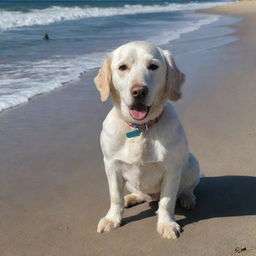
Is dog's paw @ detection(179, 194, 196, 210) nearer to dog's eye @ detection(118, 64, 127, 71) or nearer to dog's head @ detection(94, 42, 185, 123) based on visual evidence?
dog's head @ detection(94, 42, 185, 123)

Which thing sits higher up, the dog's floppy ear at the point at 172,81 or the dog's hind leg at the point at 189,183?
the dog's floppy ear at the point at 172,81

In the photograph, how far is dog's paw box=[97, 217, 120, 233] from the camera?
119 inches

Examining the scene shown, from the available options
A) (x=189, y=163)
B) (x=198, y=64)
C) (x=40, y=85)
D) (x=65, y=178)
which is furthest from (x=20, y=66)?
(x=189, y=163)

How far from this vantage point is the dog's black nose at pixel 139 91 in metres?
2.67

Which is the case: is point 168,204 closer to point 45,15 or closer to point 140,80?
point 140,80

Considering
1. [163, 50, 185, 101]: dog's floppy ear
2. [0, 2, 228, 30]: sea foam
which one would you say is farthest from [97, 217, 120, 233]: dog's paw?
[0, 2, 228, 30]: sea foam

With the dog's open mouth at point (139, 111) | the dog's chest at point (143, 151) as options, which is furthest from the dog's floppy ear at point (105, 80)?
the dog's chest at point (143, 151)

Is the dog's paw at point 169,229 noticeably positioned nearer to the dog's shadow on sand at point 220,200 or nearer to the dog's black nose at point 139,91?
the dog's shadow on sand at point 220,200

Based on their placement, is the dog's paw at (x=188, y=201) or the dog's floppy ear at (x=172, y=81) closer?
the dog's floppy ear at (x=172, y=81)

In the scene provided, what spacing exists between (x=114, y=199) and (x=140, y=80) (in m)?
0.91

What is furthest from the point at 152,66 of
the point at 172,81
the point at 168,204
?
the point at 168,204

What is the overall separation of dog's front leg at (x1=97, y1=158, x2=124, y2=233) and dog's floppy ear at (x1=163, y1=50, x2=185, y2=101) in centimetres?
60

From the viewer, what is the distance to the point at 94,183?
3.67 m

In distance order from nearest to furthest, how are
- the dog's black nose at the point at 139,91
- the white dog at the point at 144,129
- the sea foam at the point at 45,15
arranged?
the dog's black nose at the point at 139,91
the white dog at the point at 144,129
the sea foam at the point at 45,15
